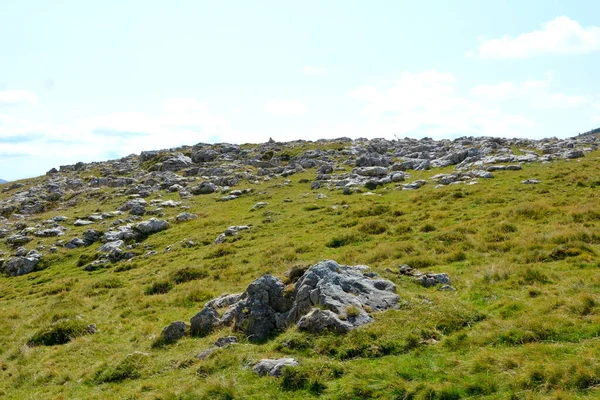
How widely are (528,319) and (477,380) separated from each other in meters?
3.57

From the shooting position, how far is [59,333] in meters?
21.7

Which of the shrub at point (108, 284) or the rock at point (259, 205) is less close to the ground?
the rock at point (259, 205)

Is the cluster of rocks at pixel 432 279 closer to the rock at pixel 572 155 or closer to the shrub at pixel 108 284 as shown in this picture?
the shrub at pixel 108 284

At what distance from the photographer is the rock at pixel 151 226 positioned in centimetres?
4481

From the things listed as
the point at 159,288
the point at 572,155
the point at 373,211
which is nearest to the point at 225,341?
the point at 159,288

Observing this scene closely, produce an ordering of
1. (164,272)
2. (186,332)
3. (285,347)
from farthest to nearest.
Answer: (164,272)
(186,332)
(285,347)

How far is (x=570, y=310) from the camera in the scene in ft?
43.7

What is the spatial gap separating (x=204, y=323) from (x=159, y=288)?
11.1 meters

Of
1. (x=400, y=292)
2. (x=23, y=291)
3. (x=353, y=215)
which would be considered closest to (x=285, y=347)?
(x=400, y=292)

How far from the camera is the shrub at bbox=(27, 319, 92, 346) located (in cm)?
2134

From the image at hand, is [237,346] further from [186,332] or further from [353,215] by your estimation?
[353,215]

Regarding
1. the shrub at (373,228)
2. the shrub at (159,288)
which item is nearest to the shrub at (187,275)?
the shrub at (159,288)

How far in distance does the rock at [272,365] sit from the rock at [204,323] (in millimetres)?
5164

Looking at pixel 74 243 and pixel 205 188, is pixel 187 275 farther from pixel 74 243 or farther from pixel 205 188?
pixel 205 188
